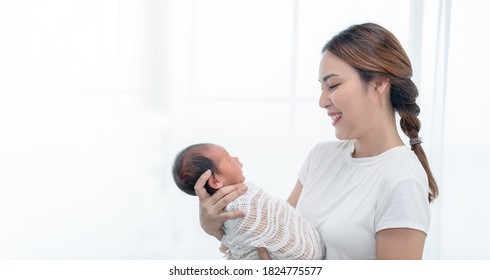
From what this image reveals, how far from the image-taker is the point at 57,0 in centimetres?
267

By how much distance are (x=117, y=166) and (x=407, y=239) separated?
1.80m

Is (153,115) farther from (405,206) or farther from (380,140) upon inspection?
(405,206)

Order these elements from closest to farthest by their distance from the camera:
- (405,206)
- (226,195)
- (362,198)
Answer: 1. (405,206)
2. (362,198)
3. (226,195)

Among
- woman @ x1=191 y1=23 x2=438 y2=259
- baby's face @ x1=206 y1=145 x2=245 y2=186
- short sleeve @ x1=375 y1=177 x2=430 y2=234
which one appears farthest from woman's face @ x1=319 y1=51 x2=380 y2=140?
baby's face @ x1=206 y1=145 x2=245 y2=186

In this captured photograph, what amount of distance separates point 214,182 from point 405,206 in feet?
1.62

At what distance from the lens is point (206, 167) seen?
1.44 meters

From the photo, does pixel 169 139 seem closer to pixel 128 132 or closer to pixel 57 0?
pixel 128 132

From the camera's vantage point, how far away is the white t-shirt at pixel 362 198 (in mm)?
1185

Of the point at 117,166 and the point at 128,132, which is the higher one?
the point at 128,132

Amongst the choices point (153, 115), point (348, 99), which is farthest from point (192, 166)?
point (153, 115)

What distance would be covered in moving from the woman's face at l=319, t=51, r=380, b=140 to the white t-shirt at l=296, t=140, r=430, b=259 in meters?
0.08

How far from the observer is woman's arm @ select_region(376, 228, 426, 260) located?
118 centimetres

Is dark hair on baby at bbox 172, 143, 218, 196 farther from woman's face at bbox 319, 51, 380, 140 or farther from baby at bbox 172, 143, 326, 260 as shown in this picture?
woman's face at bbox 319, 51, 380, 140

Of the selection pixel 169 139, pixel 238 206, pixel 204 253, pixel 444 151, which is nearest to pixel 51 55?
pixel 169 139
